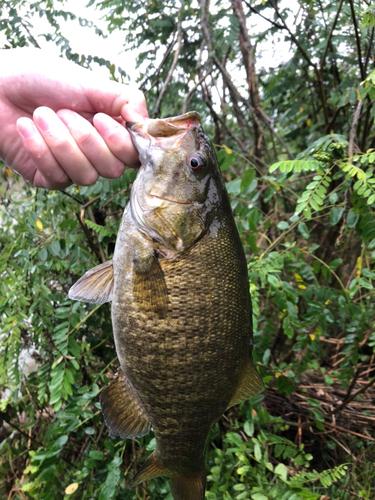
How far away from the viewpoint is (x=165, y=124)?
50.8 inches

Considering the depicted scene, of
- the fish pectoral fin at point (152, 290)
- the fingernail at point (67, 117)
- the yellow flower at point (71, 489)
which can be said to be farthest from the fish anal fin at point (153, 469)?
the fingernail at point (67, 117)

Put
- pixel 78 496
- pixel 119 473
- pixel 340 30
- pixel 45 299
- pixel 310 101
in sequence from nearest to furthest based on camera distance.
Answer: pixel 119 473, pixel 45 299, pixel 78 496, pixel 340 30, pixel 310 101

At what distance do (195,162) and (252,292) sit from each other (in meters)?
0.92

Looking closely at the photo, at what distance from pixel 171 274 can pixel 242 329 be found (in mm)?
335

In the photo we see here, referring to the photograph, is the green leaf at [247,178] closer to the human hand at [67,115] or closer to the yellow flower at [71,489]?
the human hand at [67,115]

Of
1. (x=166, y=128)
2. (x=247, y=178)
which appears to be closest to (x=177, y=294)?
(x=166, y=128)

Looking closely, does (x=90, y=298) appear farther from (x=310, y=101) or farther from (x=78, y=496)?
(x=310, y=101)

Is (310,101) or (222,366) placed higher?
(310,101)

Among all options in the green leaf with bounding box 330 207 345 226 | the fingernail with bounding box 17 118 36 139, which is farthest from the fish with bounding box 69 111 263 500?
the green leaf with bounding box 330 207 345 226

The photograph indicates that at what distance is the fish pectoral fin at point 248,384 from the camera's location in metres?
1.37

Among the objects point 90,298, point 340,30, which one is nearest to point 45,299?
point 90,298

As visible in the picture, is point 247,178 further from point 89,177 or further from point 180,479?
point 180,479

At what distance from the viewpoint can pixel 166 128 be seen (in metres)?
1.28

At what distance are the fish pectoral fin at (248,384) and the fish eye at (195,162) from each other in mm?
779
